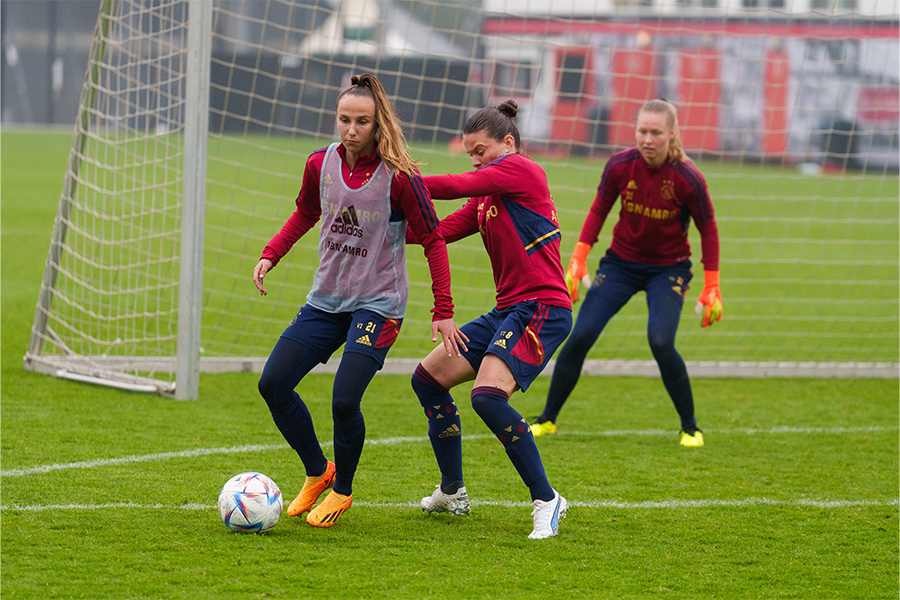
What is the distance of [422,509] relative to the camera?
165 inches

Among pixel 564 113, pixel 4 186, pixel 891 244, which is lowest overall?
pixel 4 186

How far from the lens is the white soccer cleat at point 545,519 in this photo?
382 centimetres

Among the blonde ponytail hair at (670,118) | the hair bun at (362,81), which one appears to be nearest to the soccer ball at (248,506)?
the hair bun at (362,81)

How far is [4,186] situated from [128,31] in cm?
1256

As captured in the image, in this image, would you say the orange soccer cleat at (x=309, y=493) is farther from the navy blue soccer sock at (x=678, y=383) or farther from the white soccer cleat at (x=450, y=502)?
the navy blue soccer sock at (x=678, y=383)

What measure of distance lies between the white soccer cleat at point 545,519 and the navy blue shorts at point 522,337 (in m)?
0.48

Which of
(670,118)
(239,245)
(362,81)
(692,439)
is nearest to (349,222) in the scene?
(362,81)

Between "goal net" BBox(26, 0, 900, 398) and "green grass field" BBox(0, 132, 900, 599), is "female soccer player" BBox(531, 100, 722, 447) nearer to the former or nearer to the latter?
"green grass field" BBox(0, 132, 900, 599)

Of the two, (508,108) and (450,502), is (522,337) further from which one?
(508,108)

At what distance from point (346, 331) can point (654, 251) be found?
233 cm

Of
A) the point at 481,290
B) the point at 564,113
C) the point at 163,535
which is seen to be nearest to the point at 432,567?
the point at 163,535

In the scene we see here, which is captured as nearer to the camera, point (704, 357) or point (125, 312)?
point (125, 312)

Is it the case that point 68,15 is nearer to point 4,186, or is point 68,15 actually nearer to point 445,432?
point 4,186

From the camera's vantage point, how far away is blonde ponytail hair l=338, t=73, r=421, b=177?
3684 millimetres
